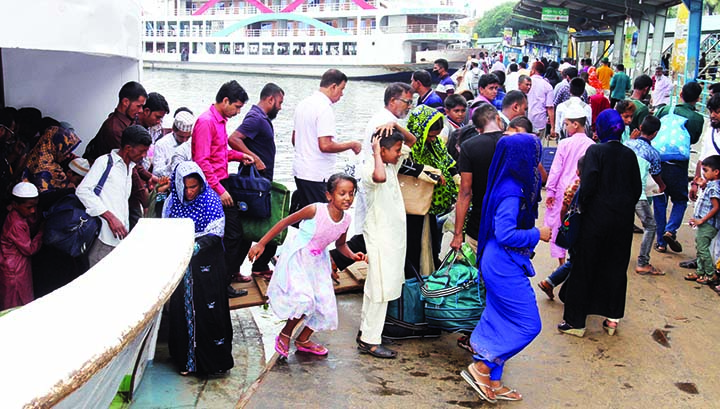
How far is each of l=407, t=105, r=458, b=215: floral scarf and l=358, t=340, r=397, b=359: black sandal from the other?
1.04 metres

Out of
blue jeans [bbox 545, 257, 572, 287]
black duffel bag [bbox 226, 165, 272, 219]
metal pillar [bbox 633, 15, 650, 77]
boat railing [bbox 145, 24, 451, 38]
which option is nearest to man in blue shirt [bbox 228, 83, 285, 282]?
black duffel bag [bbox 226, 165, 272, 219]

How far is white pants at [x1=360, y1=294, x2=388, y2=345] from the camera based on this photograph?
13.5ft

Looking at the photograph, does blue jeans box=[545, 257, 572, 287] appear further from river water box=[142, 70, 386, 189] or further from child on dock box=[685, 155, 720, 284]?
river water box=[142, 70, 386, 189]

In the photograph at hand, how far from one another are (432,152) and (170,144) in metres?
2.00

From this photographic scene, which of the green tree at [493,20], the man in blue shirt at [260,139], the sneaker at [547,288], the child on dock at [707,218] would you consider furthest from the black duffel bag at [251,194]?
the green tree at [493,20]

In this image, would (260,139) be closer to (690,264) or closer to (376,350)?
(376,350)

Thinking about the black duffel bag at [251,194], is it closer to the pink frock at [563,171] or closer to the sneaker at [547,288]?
the sneaker at [547,288]

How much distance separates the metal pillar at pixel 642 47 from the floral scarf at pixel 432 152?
15538 millimetres

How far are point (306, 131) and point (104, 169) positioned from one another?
5.06ft

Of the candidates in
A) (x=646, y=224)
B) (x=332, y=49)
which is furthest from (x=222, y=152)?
(x=332, y=49)

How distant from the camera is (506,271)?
3541 mm

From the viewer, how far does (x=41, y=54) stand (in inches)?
226

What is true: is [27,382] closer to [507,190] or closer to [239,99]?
[507,190]

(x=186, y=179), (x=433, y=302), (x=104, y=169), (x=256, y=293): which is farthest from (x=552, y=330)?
(x=104, y=169)
